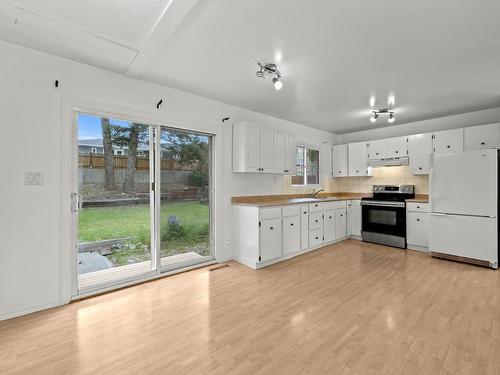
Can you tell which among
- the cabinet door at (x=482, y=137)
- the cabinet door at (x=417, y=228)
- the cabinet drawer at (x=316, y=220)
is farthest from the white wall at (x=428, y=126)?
the cabinet drawer at (x=316, y=220)

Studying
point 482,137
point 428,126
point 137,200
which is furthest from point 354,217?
point 137,200

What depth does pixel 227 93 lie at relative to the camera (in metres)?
3.58

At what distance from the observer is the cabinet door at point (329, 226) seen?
15.9 ft

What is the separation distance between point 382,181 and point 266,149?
3081 millimetres

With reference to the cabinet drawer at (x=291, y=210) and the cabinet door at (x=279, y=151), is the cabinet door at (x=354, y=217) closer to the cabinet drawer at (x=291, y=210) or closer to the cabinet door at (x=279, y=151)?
the cabinet drawer at (x=291, y=210)

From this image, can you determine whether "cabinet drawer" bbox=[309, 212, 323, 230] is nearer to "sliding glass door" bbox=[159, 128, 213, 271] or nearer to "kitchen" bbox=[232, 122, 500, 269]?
"kitchen" bbox=[232, 122, 500, 269]

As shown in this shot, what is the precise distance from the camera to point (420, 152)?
15.5ft

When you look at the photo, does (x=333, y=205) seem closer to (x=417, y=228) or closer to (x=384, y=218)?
(x=384, y=218)

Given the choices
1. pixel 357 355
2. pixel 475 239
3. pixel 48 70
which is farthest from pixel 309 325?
pixel 48 70

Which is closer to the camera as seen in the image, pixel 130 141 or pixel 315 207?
pixel 130 141

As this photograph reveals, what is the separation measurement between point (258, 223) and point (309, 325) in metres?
1.67

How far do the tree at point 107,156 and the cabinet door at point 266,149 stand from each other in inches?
86.4

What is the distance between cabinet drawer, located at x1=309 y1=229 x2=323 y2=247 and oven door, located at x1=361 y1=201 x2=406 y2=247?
45.9 inches

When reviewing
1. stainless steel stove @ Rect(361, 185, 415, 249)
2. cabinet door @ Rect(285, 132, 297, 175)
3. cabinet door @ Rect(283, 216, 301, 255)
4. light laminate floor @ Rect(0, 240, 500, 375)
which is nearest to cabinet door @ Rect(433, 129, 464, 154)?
stainless steel stove @ Rect(361, 185, 415, 249)
